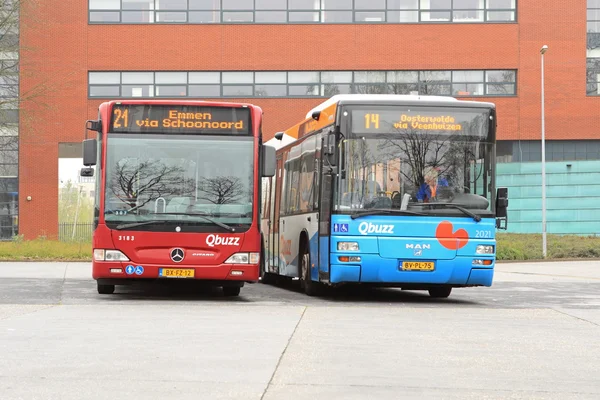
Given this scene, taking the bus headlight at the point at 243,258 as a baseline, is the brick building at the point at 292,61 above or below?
above

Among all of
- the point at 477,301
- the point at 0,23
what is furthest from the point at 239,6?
the point at 477,301

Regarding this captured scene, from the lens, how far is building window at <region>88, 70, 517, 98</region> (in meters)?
47.6

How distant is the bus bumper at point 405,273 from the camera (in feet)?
52.6

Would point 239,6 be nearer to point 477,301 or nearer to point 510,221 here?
point 510,221

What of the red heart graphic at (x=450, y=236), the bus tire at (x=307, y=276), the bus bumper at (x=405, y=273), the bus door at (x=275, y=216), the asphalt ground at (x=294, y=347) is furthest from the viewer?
the bus door at (x=275, y=216)

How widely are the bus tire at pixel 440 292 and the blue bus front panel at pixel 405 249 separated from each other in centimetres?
234

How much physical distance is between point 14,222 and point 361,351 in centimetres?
4034

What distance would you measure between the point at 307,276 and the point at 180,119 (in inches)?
146

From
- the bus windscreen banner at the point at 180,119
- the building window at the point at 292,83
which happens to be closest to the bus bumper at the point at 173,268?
the bus windscreen banner at the point at 180,119

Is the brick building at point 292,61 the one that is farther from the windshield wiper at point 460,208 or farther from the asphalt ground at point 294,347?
the windshield wiper at point 460,208

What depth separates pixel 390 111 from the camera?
1642cm

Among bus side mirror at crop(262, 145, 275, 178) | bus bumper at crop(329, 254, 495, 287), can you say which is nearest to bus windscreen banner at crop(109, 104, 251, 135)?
bus side mirror at crop(262, 145, 275, 178)

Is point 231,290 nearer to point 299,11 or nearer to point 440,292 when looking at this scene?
point 440,292

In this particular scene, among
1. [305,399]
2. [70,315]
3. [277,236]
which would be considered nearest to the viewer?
[305,399]
